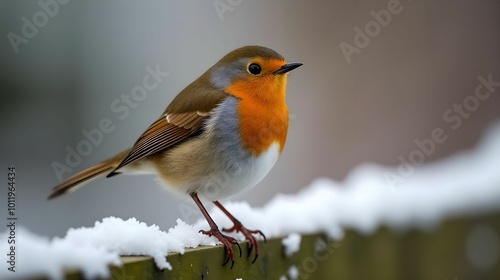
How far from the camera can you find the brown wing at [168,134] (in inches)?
89.6

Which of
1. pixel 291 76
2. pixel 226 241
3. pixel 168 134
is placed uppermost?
pixel 291 76

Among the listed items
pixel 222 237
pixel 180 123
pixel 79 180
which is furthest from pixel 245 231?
pixel 79 180

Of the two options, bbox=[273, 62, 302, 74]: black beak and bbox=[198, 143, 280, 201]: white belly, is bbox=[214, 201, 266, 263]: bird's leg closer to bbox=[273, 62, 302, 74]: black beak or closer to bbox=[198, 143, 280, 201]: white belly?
bbox=[198, 143, 280, 201]: white belly

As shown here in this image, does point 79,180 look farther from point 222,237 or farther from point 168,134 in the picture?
point 222,237

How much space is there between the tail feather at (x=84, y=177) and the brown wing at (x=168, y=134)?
0.16 feet

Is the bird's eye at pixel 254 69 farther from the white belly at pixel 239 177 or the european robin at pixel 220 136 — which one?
the white belly at pixel 239 177

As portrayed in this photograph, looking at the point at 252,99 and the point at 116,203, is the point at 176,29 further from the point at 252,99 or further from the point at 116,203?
the point at 252,99

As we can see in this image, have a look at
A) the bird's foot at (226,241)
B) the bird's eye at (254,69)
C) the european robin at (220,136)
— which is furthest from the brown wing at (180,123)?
the bird's foot at (226,241)

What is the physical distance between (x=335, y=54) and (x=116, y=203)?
7.40 ft

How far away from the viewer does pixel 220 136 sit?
216cm

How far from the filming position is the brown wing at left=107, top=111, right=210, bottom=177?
2275 millimetres

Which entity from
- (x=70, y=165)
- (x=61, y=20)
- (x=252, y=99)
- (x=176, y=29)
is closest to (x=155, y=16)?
(x=176, y=29)

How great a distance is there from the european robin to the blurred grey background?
7.15 ft

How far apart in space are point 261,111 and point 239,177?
0.24 meters
